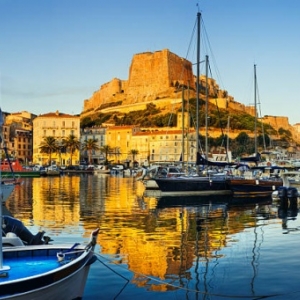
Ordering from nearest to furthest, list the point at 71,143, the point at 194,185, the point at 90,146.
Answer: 1. the point at 194,185
2. the point at 71,143
3. the point at 90,146

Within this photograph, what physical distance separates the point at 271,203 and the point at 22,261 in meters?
25.4

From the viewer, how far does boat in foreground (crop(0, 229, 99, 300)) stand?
8.50 metres

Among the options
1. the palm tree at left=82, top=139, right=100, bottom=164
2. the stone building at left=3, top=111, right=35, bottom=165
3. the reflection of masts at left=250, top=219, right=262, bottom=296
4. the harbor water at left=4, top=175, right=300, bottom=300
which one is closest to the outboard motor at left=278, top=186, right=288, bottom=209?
the harbor water at left=4, top=175, right=300, bottom=300

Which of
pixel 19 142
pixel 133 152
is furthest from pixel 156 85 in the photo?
pixel 19 142

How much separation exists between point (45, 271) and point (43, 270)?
3.4 inches

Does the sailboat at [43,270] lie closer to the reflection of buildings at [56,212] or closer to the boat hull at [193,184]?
the reflection of buildings at [56,212]

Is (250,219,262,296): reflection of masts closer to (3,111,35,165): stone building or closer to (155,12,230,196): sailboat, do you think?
(155,12,230,196): sailboat

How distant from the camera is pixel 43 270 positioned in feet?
31.6

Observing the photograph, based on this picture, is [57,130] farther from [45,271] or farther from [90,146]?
[45,271]

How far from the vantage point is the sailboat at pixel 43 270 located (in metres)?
8.51

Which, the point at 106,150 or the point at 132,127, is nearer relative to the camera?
the point at 106,150

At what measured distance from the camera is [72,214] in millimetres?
26703

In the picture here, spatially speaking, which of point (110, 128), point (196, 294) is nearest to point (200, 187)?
point (196, 294)

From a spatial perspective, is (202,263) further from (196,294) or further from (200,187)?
(200,187)
